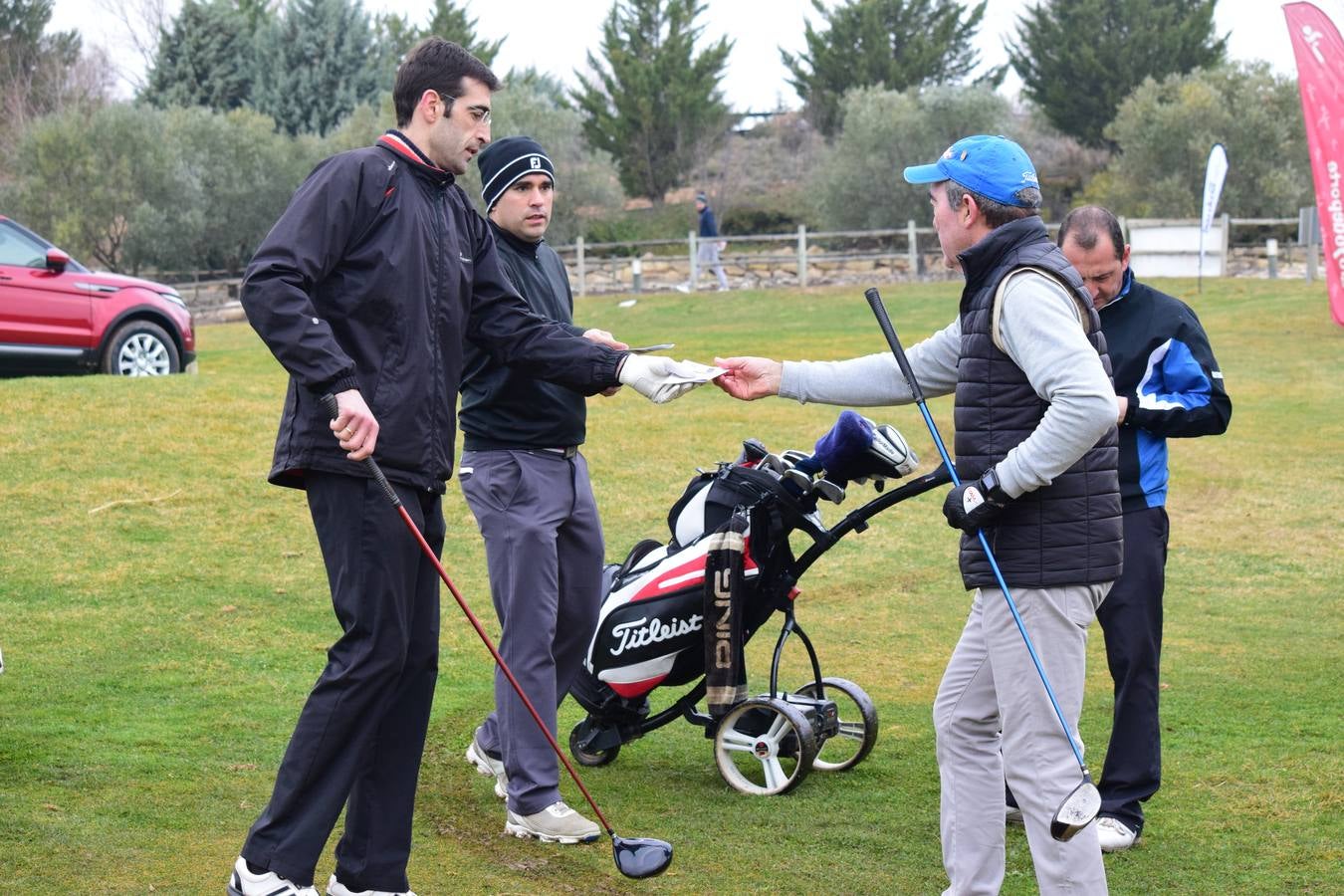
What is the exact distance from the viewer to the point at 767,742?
17.7 ft

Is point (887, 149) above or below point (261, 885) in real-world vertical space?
above

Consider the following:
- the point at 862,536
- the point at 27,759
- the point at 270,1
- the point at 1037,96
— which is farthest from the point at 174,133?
the point at 27,759

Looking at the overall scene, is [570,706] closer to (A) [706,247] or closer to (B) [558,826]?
(B) [558,826]

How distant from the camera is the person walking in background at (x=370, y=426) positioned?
3.81 metres

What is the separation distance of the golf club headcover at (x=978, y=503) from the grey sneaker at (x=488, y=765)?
2043 millimetres

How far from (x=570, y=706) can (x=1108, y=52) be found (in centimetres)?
4826

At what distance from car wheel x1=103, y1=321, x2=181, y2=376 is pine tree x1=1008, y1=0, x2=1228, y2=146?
39.9 m

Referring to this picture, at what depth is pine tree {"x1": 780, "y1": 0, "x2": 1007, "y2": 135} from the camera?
5222cm

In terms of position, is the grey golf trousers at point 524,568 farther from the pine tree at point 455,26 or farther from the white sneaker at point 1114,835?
the pine tree at point 455,26

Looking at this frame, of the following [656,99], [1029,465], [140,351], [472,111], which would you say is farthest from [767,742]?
[656,99]

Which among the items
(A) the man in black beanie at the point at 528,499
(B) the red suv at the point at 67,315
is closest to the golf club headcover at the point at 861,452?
(A) the man in black beanie at the point at 528,499

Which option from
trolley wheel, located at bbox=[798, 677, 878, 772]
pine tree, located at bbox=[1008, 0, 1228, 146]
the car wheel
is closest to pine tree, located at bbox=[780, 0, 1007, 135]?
pine tree, located at bbox=[1008, 0, 1228, 146]

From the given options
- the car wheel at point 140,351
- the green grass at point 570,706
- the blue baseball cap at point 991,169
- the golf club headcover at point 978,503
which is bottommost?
the green grass at point 570,706

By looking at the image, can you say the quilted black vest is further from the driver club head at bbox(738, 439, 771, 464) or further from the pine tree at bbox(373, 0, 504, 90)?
the pine tree at bbox(373, 0, 504, 90)
